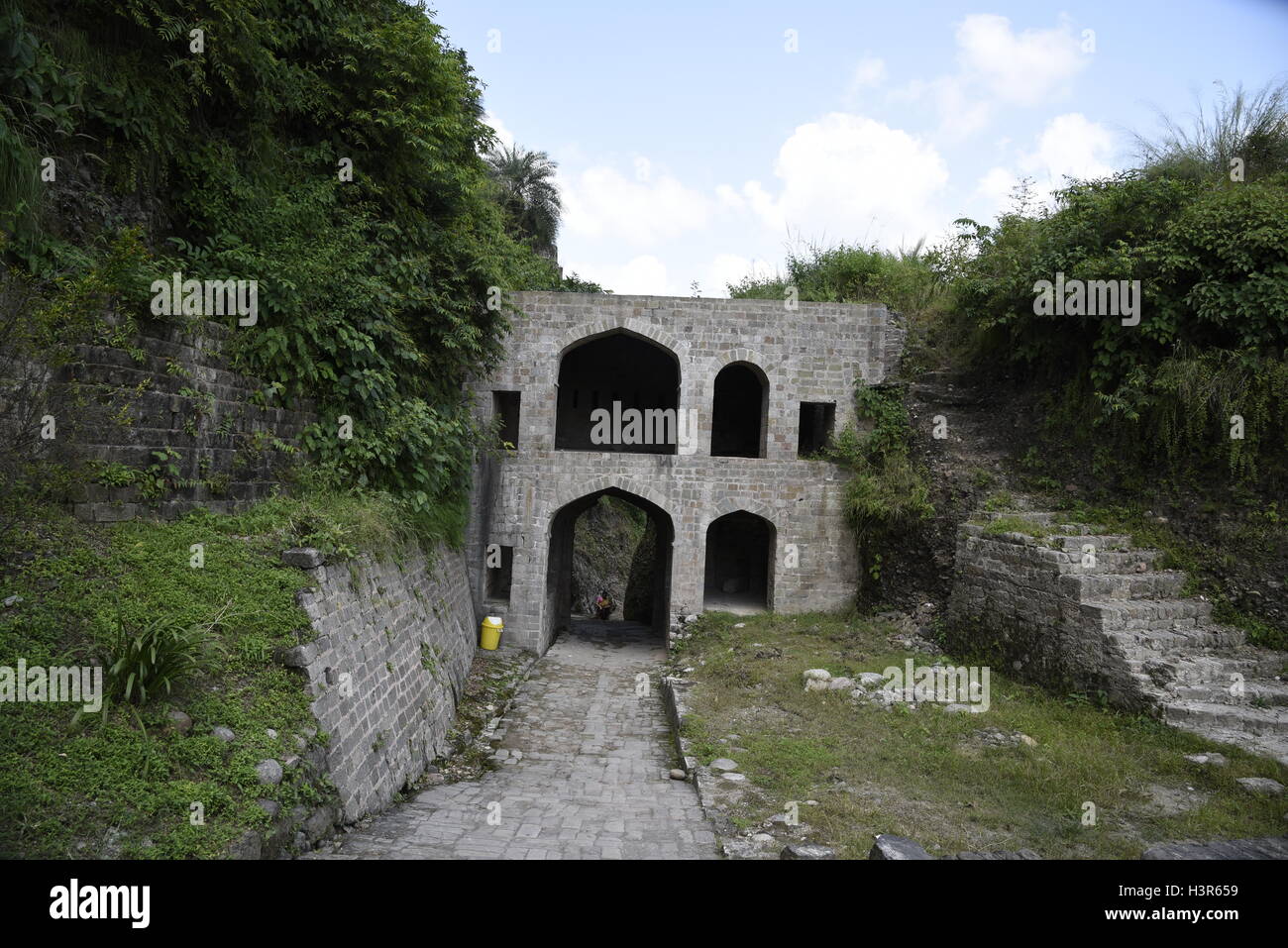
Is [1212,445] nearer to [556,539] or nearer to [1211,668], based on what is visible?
[1211,668]

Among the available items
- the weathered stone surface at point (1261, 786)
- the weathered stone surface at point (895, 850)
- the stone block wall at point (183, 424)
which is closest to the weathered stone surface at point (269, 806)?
the stone block wall at point (183, 424)

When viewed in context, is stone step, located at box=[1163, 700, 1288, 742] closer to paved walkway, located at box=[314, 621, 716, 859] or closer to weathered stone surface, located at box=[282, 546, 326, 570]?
paved walkway, located at box=[314, 621, 716, 859]

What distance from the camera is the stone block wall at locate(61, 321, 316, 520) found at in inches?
235

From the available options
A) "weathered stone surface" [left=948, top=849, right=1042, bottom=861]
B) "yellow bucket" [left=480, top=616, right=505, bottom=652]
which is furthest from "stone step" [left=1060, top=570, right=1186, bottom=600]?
"yellow bucket" [left=480, top=616, right=505, bottom=652]

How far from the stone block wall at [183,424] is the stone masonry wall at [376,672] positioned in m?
1.36

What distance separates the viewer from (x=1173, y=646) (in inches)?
331

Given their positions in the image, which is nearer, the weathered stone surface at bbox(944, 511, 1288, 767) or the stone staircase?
the stone staircase

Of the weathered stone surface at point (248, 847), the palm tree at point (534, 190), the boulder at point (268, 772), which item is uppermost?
the palm tree at point (534, 190)

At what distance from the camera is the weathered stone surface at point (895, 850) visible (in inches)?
177

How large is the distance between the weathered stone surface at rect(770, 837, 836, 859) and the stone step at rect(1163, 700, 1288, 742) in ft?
16.0

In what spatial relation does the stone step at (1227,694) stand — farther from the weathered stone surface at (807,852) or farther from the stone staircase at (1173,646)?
the weathered stone surface at (807,852)

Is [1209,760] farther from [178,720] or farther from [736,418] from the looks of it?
[736,418]

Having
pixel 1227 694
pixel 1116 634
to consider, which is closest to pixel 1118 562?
pixel 1116 634

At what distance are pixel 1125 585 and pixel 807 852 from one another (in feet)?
21.7
